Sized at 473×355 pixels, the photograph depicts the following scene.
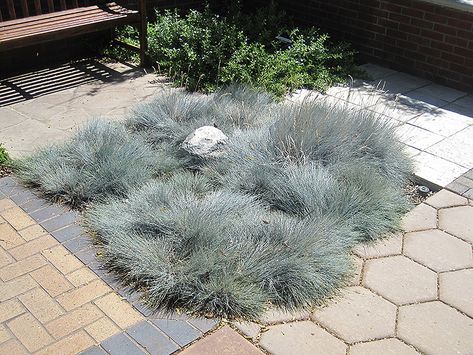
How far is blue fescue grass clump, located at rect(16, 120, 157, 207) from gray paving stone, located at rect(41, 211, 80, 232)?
0.11 metres

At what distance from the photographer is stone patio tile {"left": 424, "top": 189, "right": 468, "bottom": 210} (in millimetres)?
4148

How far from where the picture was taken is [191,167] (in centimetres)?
436

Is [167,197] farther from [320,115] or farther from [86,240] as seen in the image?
[320,115]

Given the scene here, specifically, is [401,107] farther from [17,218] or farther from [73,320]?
[73,320]

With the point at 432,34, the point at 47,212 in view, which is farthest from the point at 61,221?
the point at 432,34

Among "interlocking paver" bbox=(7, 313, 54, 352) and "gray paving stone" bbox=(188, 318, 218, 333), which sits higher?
"gray paving stone" bbox=(188, 318, 218, 333)

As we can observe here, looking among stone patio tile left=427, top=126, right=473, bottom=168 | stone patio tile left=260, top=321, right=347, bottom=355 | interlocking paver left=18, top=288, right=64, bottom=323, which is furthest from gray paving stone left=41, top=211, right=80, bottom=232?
stone patio tile left=427, top=126, right=473, bottom=168

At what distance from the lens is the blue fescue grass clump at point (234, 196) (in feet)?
10.6

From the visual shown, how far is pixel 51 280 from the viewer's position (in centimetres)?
334

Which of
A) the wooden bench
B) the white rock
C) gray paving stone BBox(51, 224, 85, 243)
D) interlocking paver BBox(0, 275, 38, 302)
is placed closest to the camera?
interlocking paver BBox(0, 275, 38, 302)

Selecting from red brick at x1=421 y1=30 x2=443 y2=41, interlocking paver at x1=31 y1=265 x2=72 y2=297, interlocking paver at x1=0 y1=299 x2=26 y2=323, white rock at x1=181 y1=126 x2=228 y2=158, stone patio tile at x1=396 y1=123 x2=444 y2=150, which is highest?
red brick at x1=421 y1=30 x2=443 y2=41

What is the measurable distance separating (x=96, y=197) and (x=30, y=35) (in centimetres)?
231

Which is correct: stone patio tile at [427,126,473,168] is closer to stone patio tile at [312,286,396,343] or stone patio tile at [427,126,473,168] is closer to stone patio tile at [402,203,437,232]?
stone patio tile at [402,203,437,232]

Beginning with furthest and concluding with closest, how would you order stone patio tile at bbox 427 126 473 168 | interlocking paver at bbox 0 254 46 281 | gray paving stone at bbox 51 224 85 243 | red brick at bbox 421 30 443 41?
red brick at bbox 421 30 443 41, stone patio tile at bbox 427 126 473 168, gray paving stone at bbox 51 224 85 243, interlocking paver at bbox 0 254 46 281
